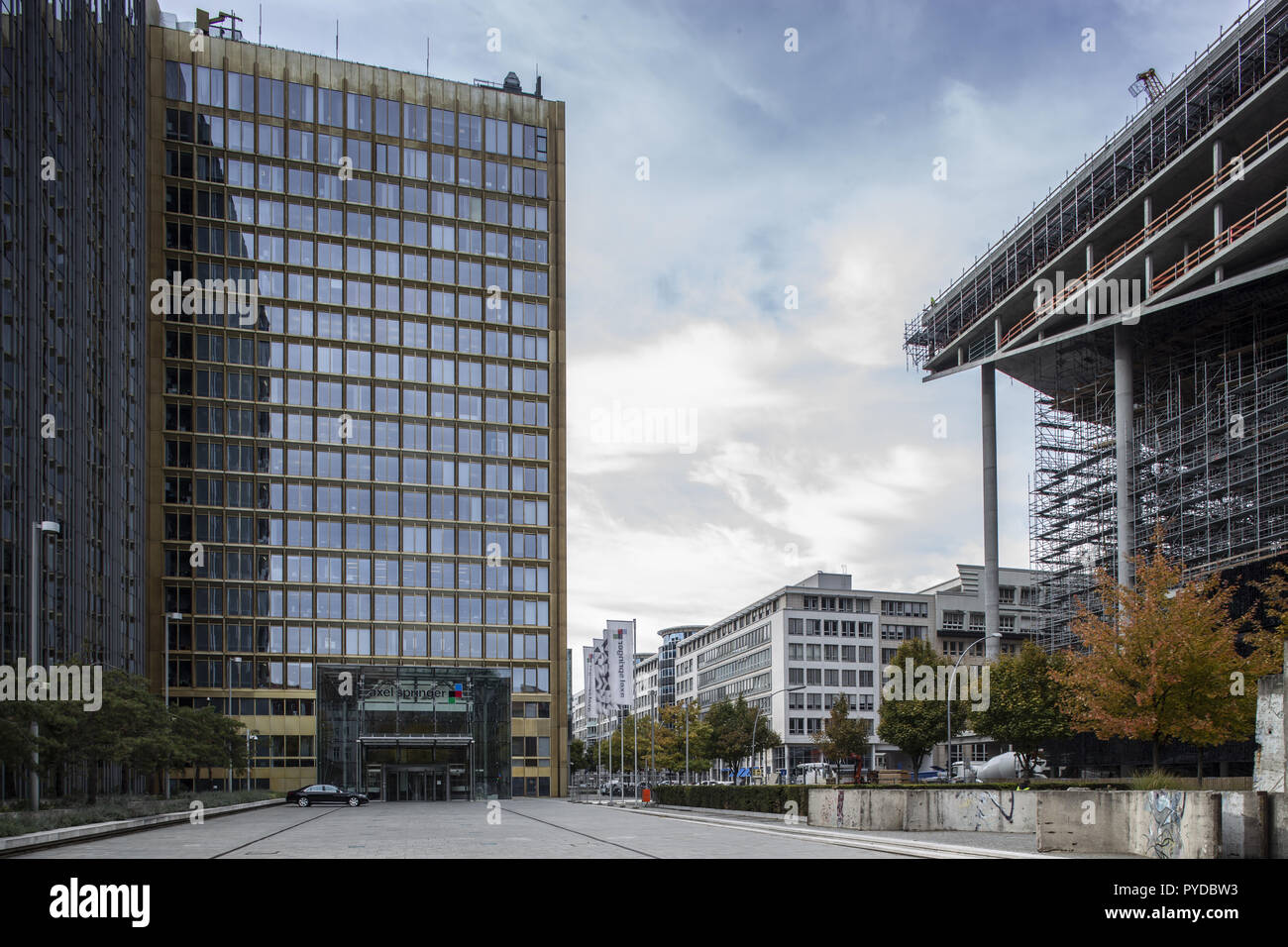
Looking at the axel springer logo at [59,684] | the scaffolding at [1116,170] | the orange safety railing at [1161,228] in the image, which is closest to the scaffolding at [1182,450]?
the orange safety railing at [1161,228]

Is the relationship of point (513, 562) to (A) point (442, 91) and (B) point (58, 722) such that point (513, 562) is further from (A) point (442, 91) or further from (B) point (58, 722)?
(B) point (58, 722)

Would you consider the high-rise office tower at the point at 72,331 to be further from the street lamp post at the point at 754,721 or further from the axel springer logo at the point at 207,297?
the street lamp post at the point at 754,721

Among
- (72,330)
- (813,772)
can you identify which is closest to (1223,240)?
(72,330)

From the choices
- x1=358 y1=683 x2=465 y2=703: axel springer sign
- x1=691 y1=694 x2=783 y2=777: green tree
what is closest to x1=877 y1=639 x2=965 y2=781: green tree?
x1=691 y1=694 x2=783 y2=777: green tree

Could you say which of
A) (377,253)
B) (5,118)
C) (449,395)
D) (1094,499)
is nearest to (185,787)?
(449,395)

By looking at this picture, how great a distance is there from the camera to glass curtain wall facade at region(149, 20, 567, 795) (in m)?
83.9

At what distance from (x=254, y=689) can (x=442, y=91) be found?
4757cm

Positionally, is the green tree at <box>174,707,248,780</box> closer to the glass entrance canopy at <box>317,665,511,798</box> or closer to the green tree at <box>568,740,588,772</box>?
the glass entrance canopy at <box>317,665,511,798</box>

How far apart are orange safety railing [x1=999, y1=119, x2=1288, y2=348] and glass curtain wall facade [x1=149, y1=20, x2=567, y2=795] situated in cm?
3767

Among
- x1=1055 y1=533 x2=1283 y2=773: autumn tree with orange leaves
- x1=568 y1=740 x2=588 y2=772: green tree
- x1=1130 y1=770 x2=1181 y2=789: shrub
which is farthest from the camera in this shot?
x1=568 y1=740 x2=588 y2=772: green tree

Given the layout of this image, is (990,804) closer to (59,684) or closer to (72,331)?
(59,684)
